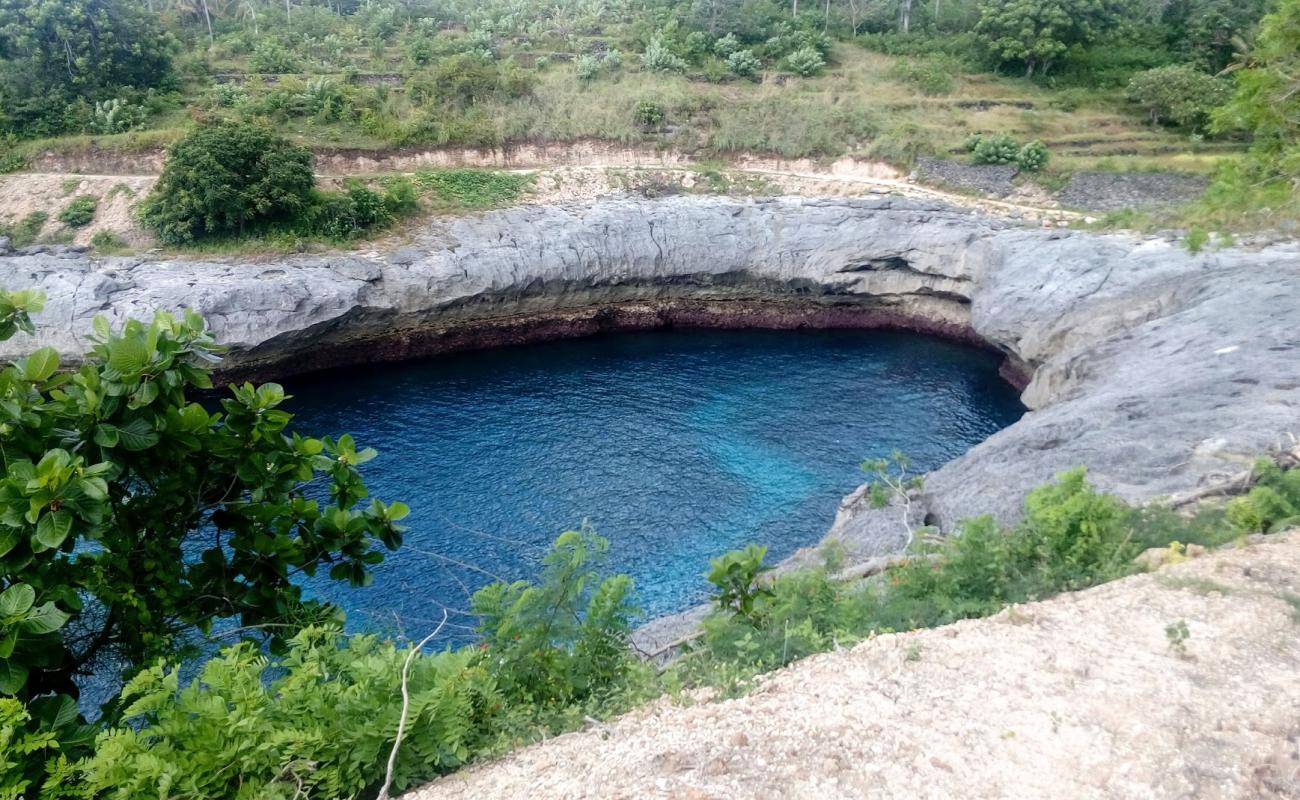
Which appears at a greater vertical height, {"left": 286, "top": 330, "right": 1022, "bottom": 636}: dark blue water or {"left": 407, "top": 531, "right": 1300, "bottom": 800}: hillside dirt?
{"left": 407, "top": 531, "right": 1300, "bottom": 800}: hillside dirt

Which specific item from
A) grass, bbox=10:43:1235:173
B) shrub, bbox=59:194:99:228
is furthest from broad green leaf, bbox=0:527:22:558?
grass, bbox=10:43:1235:173

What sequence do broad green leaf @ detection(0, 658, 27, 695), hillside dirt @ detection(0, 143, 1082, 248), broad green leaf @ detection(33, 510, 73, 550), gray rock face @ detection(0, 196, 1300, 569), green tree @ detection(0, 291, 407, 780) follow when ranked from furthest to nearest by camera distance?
1. hillside dirt @ detection(0, 143, 1082, 248)
2. gray rock face @ detection(0, 196, 1300, 569)
3. green tree @ detection(0, 291, 407, 780)
4. broad green leaf @ detection(33, 510, 73, 550)
5. broad green leaf @ detection(0, 658, 27, 695)

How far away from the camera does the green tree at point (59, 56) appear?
38.2 meters

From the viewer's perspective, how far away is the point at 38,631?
514cm

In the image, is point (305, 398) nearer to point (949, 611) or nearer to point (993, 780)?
point (949, 611)

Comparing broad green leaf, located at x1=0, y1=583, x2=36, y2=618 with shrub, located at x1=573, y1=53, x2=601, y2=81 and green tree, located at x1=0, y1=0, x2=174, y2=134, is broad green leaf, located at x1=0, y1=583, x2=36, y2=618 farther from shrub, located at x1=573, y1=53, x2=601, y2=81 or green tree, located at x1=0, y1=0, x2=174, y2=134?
shrub, located at x1=573, y1=53, x2=601, y2=81

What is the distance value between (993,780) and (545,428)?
24.4 m

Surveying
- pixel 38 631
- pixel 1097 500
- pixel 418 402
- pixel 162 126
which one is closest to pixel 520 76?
pixel 162 126

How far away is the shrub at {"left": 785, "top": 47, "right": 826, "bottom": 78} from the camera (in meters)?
51.1

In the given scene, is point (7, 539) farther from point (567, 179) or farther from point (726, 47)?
point (726, 47)

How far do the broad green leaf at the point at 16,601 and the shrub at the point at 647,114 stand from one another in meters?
44.1

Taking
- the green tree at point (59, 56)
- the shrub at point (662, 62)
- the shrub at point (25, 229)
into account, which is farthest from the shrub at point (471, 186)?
the green tree at point (59, 56)

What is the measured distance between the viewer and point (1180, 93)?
44.2 meters

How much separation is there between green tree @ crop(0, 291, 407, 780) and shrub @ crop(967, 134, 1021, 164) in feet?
139
